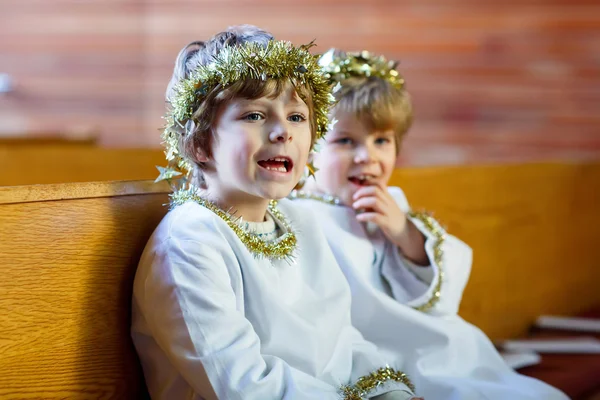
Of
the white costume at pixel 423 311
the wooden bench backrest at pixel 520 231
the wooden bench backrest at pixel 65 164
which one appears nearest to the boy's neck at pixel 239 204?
the white costume at pixel 423 311

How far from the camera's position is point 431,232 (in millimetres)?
2242

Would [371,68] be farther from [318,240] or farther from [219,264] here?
[219,264]

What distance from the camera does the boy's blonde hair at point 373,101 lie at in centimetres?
216

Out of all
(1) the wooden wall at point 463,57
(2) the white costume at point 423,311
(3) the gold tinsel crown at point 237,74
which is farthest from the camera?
(1) the wooden wall at point 463,57

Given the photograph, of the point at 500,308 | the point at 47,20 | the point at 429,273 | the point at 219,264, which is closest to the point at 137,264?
the point at 219,264

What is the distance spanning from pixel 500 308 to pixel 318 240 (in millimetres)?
1496

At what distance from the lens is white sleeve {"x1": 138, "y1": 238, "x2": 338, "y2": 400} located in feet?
4.87

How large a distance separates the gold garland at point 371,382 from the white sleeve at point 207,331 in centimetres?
13

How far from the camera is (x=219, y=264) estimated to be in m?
1.56

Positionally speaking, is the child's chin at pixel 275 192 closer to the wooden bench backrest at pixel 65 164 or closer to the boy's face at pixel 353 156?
the boy's face at pixel 353 156

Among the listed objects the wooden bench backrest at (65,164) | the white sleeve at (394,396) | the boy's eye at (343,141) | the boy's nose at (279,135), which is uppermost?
the wooden bench backrest at (65,164)

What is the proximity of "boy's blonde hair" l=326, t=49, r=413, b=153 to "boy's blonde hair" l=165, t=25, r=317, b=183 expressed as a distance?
41 centimetres

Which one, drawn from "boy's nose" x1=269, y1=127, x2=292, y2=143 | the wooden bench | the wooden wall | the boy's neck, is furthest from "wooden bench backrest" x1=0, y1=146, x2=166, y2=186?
"boy's nose" x1=269, y1=127, x2=292, y2=143

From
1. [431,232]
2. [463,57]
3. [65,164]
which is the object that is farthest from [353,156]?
[463,57]
